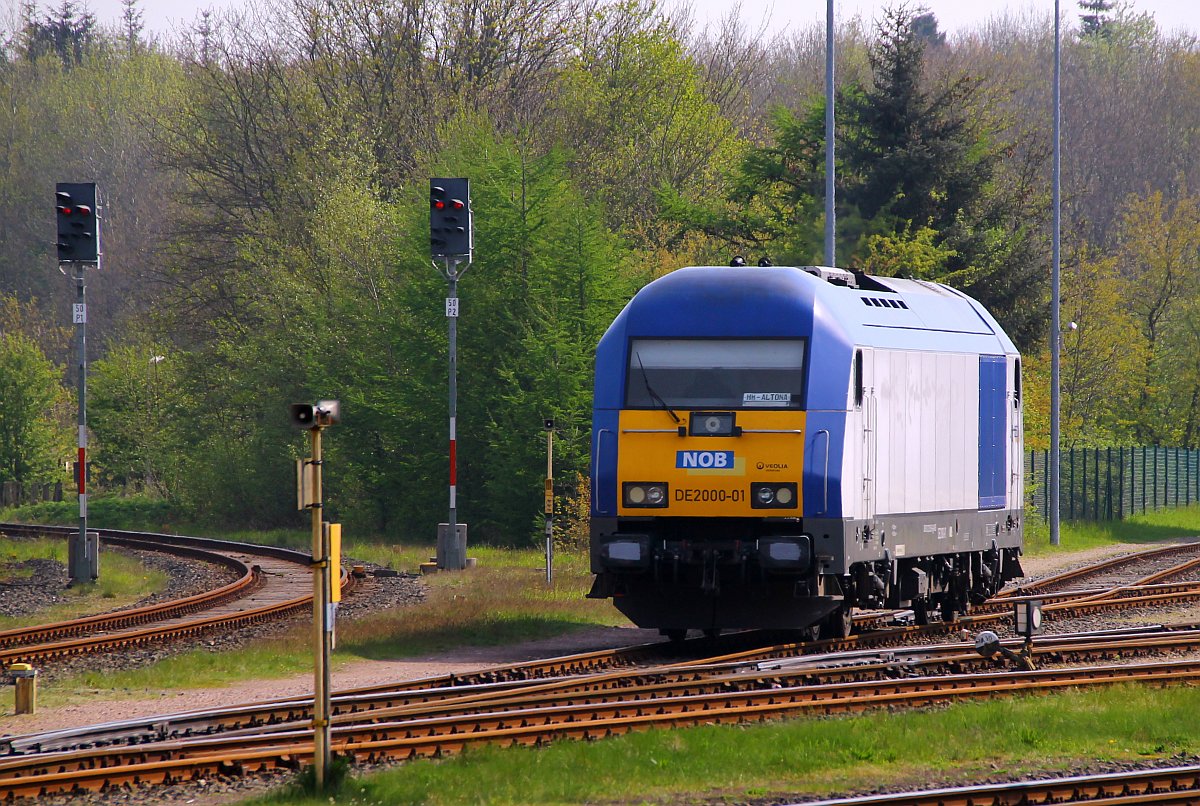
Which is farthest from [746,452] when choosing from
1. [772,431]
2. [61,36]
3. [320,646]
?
[61,36]

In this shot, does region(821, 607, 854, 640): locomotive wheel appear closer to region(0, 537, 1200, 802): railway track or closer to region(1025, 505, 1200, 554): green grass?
region(0, 537, 1200, 802): railway track

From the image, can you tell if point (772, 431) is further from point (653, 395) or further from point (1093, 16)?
point (1093, 16)

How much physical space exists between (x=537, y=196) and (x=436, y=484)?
7.19m

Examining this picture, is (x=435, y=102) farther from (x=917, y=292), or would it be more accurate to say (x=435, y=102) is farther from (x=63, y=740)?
(x=63, y=740)

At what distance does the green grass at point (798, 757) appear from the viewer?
1011 centimetres

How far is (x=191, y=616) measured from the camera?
22.1 meters

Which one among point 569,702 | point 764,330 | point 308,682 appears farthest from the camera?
point 764,330

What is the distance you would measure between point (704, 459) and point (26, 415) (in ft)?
146

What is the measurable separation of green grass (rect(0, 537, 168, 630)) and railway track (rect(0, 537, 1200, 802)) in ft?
30.4

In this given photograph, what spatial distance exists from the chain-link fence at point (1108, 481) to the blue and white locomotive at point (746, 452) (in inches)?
1082

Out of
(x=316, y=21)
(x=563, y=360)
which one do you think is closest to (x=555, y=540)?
(x=563, y=360)

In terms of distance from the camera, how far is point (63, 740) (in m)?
11.7

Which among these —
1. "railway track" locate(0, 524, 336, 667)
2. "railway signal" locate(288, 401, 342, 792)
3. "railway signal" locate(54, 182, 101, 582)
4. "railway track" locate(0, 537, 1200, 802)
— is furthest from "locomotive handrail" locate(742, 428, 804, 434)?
"railway signal" locate(54, 182, 101, 582)

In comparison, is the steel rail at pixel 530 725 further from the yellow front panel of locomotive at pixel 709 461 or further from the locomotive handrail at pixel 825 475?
the yellow front panel of locomotive at pixel 709 461
